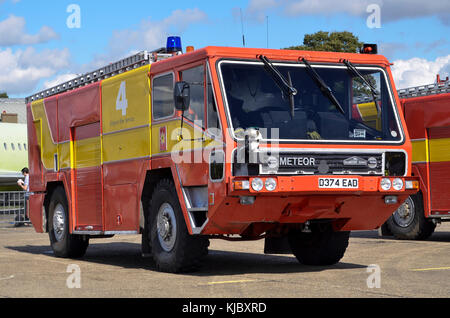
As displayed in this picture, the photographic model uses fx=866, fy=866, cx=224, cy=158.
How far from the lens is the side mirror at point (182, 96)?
36.3 feet

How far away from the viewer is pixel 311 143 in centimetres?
1087

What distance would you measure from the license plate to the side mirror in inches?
77.5

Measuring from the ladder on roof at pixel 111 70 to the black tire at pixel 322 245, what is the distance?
3.32 metres

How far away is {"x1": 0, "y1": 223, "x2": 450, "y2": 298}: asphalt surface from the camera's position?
9.43 metres

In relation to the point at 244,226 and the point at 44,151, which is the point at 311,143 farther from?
the point at 44,151

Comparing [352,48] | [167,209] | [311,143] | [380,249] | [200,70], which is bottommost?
[380,249]

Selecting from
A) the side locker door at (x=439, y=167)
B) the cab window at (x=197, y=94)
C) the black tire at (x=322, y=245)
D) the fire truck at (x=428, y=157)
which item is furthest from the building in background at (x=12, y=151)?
the cab window at (x=197, y=94)

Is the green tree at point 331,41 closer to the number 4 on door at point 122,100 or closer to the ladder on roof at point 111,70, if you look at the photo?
the ladder on roof at point 111,70

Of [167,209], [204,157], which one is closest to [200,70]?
[204,157]

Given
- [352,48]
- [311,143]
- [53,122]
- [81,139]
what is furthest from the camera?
[352,48]

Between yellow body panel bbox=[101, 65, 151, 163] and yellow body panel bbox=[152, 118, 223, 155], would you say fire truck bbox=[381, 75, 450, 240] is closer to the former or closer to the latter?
yellow body panel bbox=[101, 65, 151, 163]

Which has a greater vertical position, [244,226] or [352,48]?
[352,48]

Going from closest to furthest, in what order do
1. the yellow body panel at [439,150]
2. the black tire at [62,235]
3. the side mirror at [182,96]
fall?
the side mirror at [182,96]
the black tire at [62,235]
the yellow body panel at [439,150]

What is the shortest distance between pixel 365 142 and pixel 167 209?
284 cm
